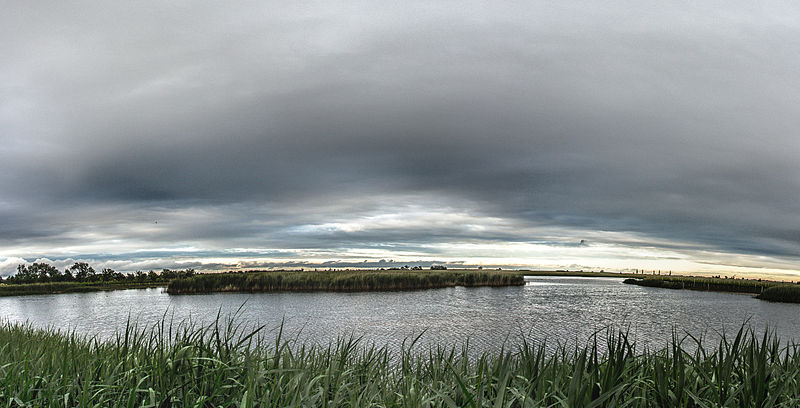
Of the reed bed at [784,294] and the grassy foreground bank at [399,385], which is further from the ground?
the grassy foreground bank at [399,385]

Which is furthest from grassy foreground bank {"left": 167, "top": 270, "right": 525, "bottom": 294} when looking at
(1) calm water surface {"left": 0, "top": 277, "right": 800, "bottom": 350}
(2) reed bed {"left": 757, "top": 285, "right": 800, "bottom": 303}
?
(2) reed bed {"left": 757, "top": 285, "right": 800, "bottom": 303}

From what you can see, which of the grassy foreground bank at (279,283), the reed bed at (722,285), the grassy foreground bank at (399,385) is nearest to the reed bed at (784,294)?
the reed bed at (722,285)

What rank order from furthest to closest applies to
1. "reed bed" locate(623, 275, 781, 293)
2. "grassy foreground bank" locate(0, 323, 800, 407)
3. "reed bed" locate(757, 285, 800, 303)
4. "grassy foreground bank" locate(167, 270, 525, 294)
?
"reed bed" locate(623, 275, 781, 293) < "grassy foreground bank" locate(167, 270, 525, 294) < "reed bed" locate(757, 285, 800, 303) < "grassy foreground bank" locate(0, 323, 800, 407)

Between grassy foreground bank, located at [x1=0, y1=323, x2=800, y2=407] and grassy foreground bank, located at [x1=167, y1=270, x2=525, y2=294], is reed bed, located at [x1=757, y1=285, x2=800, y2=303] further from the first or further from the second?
grassy foreground bank, located at [x1=0, y1=323, x2=800, y2=407]

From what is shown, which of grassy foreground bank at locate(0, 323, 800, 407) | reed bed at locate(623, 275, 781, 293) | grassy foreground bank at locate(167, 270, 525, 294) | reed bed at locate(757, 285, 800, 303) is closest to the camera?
grassy foreground bank at locate(0, 323, 800, 407)

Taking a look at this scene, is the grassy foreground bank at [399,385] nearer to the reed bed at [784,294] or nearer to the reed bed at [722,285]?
the reed bed at [784,294]

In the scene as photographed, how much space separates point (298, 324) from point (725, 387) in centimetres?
1738

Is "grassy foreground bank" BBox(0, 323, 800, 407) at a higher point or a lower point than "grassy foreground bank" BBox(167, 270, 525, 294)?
higher

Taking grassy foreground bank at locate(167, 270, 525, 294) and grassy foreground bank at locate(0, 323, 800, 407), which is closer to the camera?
grassy foreground bank at locate(0, 323, 800, 407)

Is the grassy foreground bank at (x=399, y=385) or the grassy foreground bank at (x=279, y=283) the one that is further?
the grassy foreground bank at (x=279, y=283)

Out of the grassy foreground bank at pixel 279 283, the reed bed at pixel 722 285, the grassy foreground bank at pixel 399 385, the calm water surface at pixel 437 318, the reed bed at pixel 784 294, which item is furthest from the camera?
the reed bed at pixel 722 285

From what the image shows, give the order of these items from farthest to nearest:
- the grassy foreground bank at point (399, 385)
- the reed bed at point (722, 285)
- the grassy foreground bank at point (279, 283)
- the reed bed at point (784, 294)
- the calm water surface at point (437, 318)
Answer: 1. the reed bed at point (722, 285)
2. the grassy foreground bank at point (279, 283)
3. the reed bed at point (784, 294)
4. the calm water surface at point (437, 318)
5. the grassy foreground bank at point (399, 385)

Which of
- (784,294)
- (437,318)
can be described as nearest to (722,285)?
(784,294)

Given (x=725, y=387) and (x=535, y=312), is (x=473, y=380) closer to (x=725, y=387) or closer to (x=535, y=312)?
(x=725, y=387)
